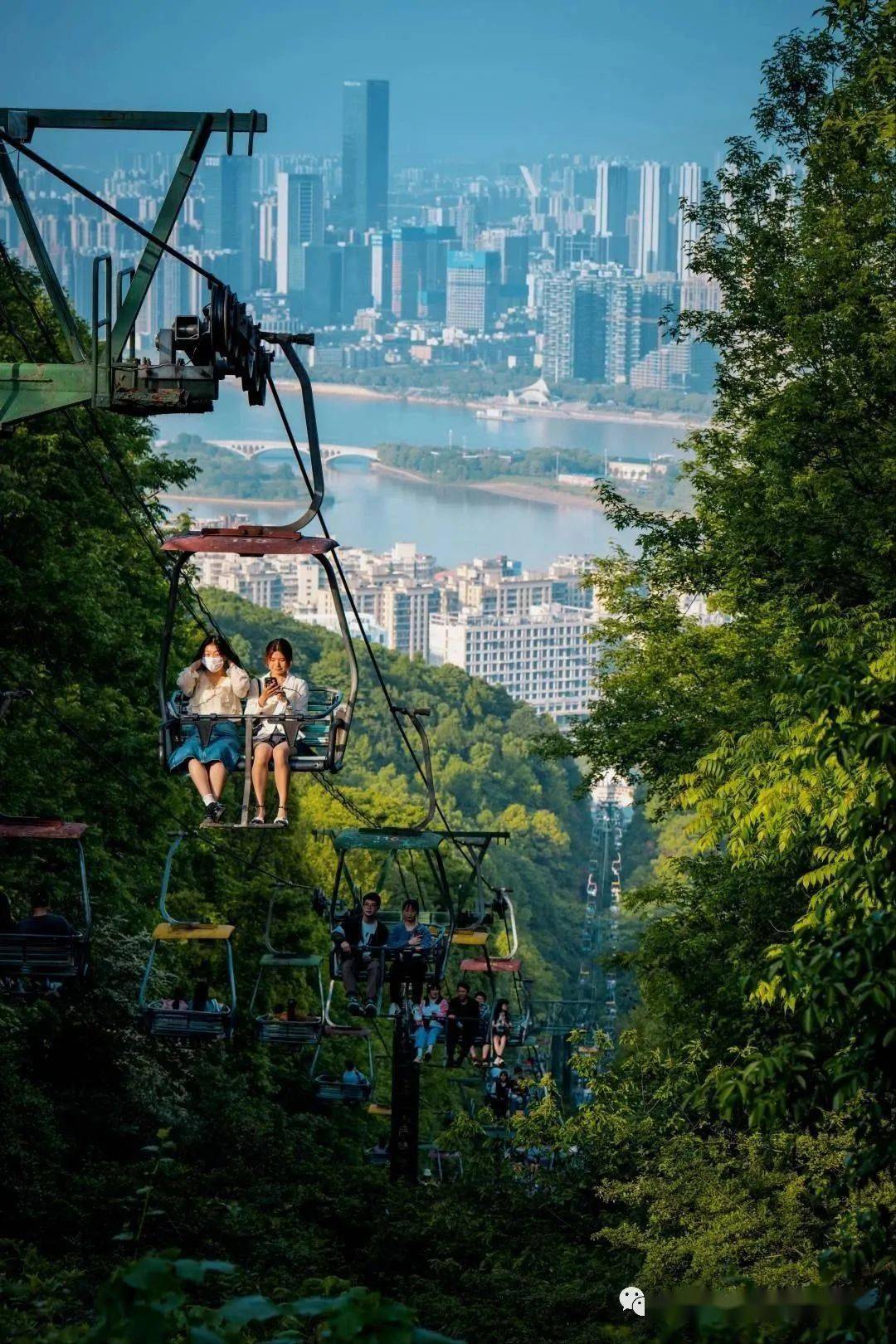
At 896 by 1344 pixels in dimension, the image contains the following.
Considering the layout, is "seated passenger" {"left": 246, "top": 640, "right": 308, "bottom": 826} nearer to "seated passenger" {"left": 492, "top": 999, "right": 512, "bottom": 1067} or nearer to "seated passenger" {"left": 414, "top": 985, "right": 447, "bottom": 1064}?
"seated passenger" {"left": 414, "top": 985, "right": 447, "bottom": 1064}

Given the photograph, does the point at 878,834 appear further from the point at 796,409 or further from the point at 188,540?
the point at 796,409

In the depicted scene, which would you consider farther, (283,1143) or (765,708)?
(283,1143)

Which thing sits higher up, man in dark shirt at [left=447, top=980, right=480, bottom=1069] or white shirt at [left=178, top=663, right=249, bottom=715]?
white shirt at [left=178, top=663, right=249, bottom=715]

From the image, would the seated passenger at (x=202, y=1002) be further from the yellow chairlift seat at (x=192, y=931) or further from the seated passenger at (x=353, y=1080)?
the seated passenger at (x=353, y=1080)

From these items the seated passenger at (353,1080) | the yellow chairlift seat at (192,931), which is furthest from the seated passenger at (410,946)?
the seated passenger at (353,1080)

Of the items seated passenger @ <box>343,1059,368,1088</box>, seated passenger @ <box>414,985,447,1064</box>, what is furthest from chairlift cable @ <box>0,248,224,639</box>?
seated passenger @ <box>343,1059,368,1088</box>

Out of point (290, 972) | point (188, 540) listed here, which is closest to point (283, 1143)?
point (290, 972)
